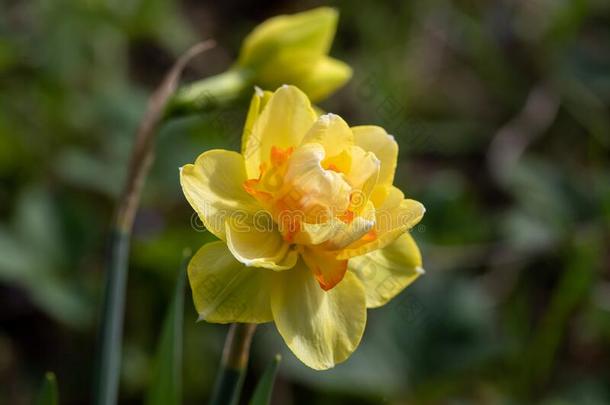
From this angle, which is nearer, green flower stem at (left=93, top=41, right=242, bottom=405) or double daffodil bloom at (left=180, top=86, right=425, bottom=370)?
double daffodil bloom at (left=180, top=86, right=425, bottom=370)

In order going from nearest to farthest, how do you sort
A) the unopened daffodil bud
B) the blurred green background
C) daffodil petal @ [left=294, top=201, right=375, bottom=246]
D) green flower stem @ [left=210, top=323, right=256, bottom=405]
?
daffodil petal @ [left=294, top=201, right=375, bottom=246] < green flower stem @ [left=210, top=323, right=256, bottom=405] < the unopened daffodil bud < the blurred green background

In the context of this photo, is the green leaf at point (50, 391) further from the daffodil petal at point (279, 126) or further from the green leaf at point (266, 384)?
the daffodil petal at point (279, 126)

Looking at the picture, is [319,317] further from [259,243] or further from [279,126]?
[279,126]

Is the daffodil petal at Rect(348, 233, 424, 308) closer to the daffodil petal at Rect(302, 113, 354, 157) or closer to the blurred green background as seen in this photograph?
the daffodil petal at Rect(302, 113, 354, 157)

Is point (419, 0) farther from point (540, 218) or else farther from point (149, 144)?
point (149, 144)

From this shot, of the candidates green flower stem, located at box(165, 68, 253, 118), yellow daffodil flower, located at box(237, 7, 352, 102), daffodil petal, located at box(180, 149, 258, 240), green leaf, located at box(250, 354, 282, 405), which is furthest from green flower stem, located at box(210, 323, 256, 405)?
yellow daffodil flower, located at box(237, 7, 352, 102)

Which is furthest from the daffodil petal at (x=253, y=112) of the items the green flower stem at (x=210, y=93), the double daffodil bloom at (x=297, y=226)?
the green flower stem at (x=210, y=93)

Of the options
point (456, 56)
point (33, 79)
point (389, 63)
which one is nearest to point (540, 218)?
point (389, 63)
